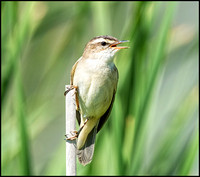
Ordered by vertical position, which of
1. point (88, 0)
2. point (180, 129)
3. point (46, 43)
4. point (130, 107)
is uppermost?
point (88, 0)

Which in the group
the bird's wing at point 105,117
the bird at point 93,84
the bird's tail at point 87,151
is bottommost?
the bird's tail at point 87,151

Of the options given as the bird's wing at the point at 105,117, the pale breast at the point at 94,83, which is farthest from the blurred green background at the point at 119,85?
the pale breast at the point at 94,83

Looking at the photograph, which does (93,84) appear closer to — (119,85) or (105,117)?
(105,117)

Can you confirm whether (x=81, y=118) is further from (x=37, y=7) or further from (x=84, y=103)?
(x=37, y=7)

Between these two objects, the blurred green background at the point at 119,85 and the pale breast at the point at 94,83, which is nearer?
the pale breast at the point at 94,83

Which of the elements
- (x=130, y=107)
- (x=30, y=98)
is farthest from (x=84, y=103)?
(x=30, y=98)

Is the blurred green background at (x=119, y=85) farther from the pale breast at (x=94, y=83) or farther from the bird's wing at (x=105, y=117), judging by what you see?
the pale breast at (x=94, y=83)

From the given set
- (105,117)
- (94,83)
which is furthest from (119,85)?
(94,83)
